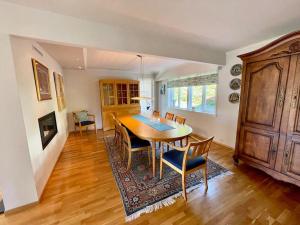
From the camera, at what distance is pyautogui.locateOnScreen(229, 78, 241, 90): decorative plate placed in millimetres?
2964

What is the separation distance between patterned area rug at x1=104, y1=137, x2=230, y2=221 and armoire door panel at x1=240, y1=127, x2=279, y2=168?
1.62 feet

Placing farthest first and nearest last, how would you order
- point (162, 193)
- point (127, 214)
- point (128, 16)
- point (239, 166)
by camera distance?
point (239, 166) < point (162, 193) < point (128, 16) < point (127, 214)

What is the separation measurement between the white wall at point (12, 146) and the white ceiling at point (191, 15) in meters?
0.69

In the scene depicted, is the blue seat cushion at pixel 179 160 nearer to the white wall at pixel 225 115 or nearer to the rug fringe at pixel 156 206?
the rug fringe at pixel 156 206

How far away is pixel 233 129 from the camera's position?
3.15 meters

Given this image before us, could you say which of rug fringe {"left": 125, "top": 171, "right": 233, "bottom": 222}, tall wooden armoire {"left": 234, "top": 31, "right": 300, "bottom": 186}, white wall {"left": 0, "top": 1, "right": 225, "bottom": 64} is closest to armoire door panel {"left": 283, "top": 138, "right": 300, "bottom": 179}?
tall wooden armoire {"left": 234, "top": 31, "right": 300, "bottom": 186}

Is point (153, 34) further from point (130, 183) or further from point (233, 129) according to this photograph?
point (233, 129)

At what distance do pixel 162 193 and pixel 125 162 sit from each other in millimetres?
1038

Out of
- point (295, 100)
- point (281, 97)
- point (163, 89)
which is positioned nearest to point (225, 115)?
point (281, 97)

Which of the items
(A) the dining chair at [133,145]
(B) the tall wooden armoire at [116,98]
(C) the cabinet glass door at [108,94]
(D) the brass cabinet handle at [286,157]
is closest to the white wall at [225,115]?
(D) the brass cabinet handle at [286,157]

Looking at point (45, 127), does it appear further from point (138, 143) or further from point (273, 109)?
point (273, 109)

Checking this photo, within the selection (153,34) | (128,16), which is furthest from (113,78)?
(128,16)

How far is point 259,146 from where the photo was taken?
214 cm

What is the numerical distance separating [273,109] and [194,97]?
2442 millimetres
